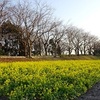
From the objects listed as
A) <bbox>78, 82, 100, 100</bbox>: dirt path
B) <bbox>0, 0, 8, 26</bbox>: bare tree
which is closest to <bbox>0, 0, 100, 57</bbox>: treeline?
<bbox>0, 0, 8, 26</bbox>: bare tree

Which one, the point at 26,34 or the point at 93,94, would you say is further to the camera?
the point at 26,34

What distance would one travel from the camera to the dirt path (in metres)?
8.49

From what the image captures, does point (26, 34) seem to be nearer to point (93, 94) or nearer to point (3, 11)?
point (3, 11)

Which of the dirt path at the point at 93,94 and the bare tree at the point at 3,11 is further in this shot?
the bare tree at the point at 3,11

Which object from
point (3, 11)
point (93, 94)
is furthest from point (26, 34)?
point (93, 94)

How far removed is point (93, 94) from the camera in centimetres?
930

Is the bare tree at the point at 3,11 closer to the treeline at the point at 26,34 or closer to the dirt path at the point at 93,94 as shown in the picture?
the treeline at the point at 26,34

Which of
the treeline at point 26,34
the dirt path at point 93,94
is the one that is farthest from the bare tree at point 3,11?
the dirt path at point 93,94

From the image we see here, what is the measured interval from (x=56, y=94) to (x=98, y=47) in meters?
89.3

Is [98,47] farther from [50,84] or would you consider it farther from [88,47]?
[50,84]

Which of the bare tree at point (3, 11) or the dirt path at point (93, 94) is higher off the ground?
the bare tree at point (3, 11)

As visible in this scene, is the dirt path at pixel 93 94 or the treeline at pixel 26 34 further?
the treeline at pixel 26 34

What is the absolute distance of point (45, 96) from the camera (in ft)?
23.5

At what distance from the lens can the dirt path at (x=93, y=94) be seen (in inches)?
334
